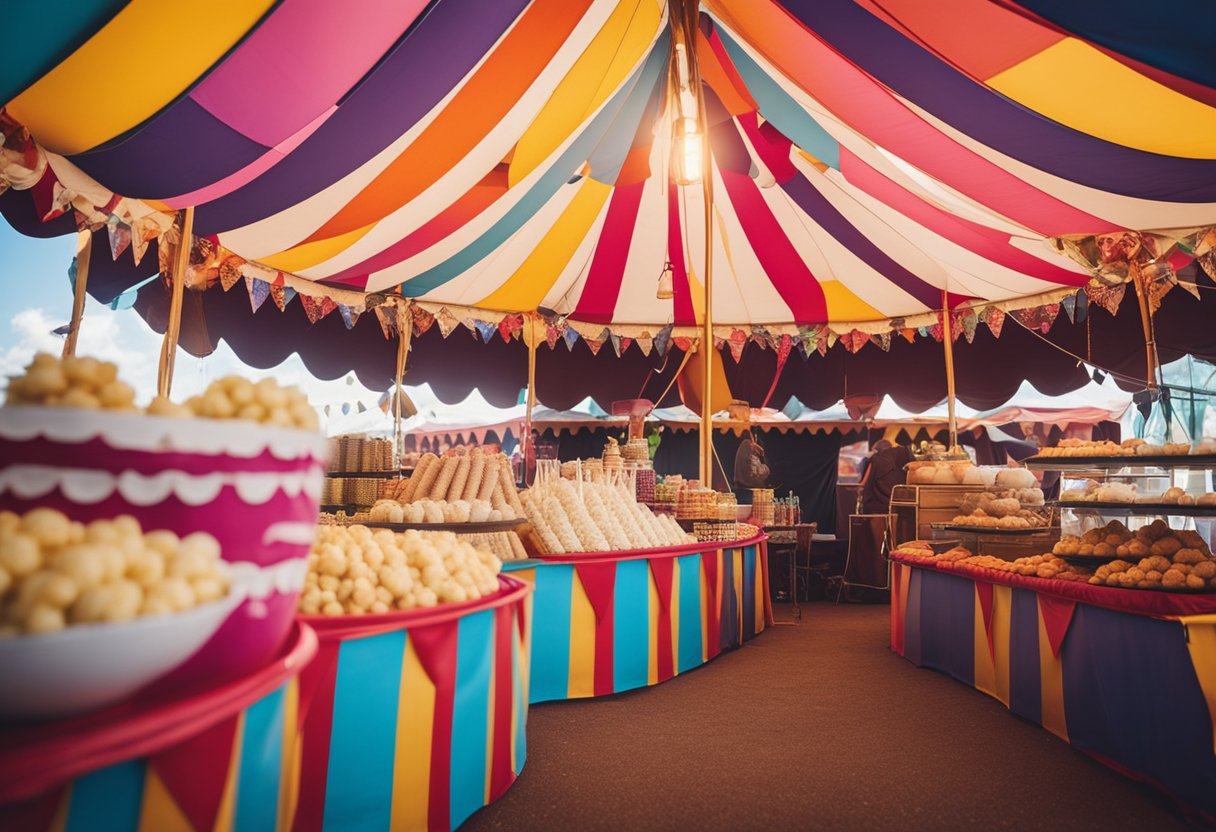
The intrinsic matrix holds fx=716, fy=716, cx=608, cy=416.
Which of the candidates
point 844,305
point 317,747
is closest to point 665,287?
point 844,305

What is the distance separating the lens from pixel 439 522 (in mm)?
3133

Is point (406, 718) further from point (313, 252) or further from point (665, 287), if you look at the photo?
point (665, 287)

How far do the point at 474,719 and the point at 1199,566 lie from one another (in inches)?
107

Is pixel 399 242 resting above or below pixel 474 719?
above

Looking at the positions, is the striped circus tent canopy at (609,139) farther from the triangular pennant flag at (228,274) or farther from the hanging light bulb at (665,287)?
the hanging light bulb at (665,287)

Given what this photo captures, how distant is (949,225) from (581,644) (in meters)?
4.60

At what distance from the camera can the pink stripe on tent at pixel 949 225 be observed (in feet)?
18.3

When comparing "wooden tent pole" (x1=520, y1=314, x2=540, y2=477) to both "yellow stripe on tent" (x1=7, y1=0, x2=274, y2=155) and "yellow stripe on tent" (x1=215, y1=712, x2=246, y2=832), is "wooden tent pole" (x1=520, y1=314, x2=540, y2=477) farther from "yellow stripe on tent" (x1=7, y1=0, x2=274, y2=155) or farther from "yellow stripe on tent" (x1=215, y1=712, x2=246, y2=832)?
"yellow stripe on tent" (x1=215, y1=712, x2=246, y2=832)

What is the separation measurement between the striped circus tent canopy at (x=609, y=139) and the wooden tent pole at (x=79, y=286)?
12 cm

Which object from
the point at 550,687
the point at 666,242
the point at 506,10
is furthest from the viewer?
the point at 666,242

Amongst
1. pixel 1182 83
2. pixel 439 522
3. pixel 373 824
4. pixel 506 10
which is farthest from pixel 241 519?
pixel 1182 83

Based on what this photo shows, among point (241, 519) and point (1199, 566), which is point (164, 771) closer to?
point (241, 519)

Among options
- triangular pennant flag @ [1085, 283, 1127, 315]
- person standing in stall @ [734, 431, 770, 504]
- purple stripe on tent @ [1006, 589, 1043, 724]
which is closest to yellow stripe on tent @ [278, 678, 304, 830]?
purple stripe on tent @ [1006, 589, 1043, 724]

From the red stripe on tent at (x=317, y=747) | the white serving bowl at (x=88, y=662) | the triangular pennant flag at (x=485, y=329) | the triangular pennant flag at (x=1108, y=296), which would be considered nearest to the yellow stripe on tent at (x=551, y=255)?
the triangular pennant flag at (x=485, y=329)
